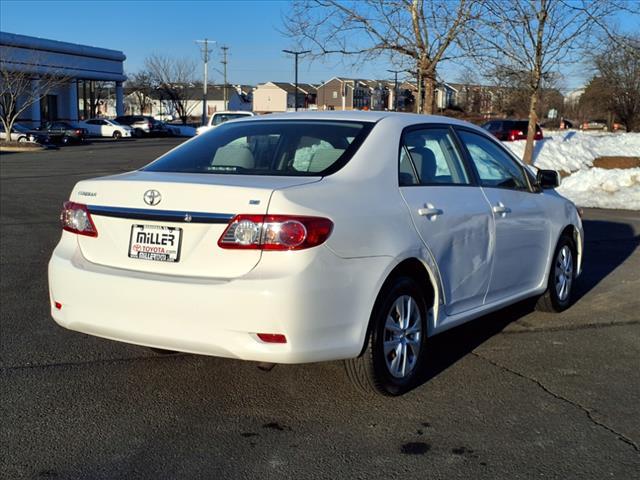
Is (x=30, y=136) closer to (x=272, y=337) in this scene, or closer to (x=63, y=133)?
(x=63, y=133)

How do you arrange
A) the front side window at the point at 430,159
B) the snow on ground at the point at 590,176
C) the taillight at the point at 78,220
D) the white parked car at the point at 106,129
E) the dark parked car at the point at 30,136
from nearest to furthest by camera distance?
the taillight at the point at 78,220 → the front side window at the point at 430,159 → the snow on ground at the point at 590,176 → the dark parked car at the point at 30,136 → the white parked car at the point at 106,129

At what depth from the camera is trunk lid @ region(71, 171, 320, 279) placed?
3799 mm

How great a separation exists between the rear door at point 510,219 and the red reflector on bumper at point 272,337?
82.6 inches

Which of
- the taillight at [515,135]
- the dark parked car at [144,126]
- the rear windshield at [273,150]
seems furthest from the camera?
the dark parked car at [144,126]

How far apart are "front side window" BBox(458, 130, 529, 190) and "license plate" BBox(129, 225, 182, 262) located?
7.93ft

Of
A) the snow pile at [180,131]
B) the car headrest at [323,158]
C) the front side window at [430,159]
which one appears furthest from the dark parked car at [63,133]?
the car headrest at [323,158]

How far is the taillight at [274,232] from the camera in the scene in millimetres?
3707

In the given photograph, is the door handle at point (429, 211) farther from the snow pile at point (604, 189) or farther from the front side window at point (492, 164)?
the snow pile at point (604, 189)

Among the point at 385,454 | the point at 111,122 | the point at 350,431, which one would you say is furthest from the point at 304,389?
the point at 111,122

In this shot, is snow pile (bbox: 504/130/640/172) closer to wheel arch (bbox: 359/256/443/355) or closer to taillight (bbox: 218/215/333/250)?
wheel arch (bbox: 359/256/443/355)

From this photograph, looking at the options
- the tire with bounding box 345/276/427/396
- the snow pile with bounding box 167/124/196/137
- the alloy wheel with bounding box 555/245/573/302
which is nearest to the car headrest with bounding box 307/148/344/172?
the tire with bounding box 345/276/427/396

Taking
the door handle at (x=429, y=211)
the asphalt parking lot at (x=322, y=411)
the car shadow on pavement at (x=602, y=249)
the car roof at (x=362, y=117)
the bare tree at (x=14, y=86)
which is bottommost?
the asphalt parking lot at (x=322, y=411)

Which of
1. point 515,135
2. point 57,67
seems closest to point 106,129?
point 57,67

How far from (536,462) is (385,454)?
28.9 inches
